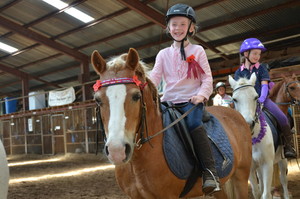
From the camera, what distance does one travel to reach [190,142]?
2215 mm

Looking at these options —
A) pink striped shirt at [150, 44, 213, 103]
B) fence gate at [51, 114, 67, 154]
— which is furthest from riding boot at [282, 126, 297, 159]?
fence gate at [51, 114, 67, 154]

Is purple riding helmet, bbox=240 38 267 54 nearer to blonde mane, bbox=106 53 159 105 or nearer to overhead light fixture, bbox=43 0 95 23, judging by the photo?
blonde mane, bbox=106 53 159 105

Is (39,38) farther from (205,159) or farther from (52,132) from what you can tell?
(205,159)

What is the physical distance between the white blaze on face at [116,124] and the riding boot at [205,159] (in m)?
0.73

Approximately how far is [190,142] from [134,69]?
70 centimetres

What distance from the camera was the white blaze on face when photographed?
5.41 feet

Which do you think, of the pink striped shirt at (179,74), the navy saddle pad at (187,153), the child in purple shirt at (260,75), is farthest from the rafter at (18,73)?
the navy saddle pad at (187,153)

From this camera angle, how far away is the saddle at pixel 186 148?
207 centimetres

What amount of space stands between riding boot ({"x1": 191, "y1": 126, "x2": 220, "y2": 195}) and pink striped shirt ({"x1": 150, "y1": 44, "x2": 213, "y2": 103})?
367 mm

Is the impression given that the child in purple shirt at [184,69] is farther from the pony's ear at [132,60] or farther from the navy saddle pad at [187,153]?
the pony's ear at [132,60]

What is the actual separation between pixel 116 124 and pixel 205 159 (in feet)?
2.74

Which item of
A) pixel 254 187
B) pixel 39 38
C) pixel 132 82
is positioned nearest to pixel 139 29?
pixel 39 38

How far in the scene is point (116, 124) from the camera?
1.70m

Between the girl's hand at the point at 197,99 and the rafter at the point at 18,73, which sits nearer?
the girl's hand at the point at 197,99
